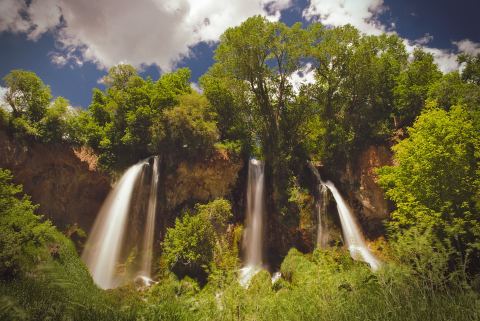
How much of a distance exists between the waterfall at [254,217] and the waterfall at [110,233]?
10.1 metres

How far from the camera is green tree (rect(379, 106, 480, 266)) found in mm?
17328

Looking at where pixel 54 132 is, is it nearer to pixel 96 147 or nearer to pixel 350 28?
pixel 96 147

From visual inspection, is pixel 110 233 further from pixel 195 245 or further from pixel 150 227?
pixel 195 245

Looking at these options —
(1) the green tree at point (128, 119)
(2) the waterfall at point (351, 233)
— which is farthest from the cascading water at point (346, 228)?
(1) the green tree at point (128, 119)

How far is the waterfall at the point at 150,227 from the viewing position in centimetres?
2630

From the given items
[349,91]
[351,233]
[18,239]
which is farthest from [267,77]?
[18,239]

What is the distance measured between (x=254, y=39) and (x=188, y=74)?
9.10m

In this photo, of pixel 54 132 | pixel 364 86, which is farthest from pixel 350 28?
pixel 54 132

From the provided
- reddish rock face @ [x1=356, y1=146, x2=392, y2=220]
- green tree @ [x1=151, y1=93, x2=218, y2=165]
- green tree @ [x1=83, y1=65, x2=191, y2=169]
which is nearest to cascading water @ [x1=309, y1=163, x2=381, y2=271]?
reddish rock face @ [x1=356, y1=146, x2=392, y2=220]

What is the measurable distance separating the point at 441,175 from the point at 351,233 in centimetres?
1018

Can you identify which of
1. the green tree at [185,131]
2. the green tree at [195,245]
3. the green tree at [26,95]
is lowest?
the green tree at [195,245]

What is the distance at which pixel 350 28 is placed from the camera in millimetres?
29250

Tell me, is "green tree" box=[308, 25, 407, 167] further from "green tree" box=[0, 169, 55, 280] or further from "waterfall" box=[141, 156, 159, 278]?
"green tree" box=[0, 169, 55, 280]

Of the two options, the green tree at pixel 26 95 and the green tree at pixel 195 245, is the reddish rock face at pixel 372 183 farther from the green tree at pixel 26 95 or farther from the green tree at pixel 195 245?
the green tree at pixel 26 95
